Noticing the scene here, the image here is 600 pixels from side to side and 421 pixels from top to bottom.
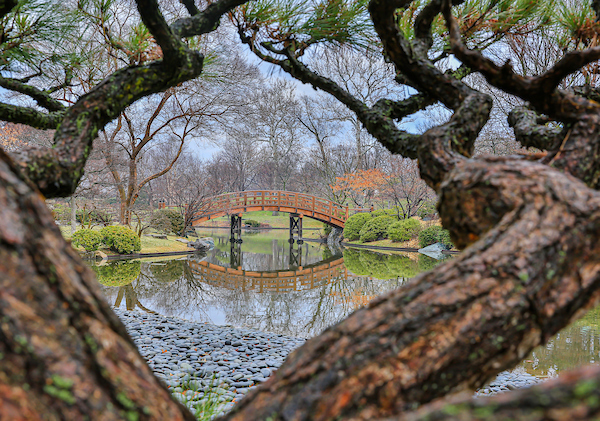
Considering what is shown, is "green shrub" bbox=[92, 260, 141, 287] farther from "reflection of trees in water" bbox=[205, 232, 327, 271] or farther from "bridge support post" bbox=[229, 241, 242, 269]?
"bridge support post" bbox=[229, 241, 242, 269]

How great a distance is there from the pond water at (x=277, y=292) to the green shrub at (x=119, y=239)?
859 mm

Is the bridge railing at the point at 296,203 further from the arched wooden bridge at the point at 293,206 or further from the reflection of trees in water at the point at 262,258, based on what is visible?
the reflection of trees in water at the point at 262,258

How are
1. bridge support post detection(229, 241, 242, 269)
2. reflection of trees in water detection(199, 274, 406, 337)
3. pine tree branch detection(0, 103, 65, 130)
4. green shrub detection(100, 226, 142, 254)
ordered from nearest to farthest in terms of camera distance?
pine tree branch detection(0, 103, 65, 130), reflection of trees in water detection(199, 274, 406, 337), green shrub detection(100, 226, 142, 254), bridge support post detection(229, 241, 242, 269)

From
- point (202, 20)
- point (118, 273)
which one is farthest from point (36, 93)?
point (118, 273)

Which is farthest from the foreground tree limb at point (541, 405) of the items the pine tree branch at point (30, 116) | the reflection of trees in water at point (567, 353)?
the reflection of trees in water at point (567, 353)

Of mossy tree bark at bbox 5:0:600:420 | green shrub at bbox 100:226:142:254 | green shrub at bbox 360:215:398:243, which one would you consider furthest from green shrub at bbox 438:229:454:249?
mossy tree bark at bbox 5:0:600:420

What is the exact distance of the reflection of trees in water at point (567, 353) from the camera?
3775mm

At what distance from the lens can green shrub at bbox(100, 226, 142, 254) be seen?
427 inches

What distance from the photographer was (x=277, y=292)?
307 inches

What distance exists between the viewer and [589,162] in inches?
40.2

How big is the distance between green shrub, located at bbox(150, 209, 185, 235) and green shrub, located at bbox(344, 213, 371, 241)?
297 inches

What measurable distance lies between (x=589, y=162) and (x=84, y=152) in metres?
1.52

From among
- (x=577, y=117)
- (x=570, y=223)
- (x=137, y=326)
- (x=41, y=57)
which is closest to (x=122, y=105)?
(x=570, y=223)

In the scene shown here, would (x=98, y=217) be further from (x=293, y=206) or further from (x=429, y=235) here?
(x=429, y=235)
